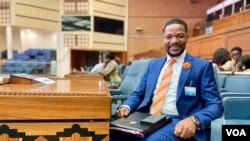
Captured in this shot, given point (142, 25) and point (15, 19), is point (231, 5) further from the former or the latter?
point (15, 19)

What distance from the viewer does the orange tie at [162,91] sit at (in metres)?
1.41

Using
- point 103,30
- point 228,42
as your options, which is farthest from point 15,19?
point 228,42

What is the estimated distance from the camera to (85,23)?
43.9 feet

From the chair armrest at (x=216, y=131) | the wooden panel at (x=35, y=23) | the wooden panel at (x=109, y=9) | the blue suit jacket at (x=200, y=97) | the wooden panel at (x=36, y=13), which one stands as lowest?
the chair armrest at (x=216, y=131)

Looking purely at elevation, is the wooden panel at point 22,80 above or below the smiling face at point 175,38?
below

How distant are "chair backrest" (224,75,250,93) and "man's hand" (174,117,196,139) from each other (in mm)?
1275

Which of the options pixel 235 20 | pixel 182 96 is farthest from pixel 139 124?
pixel 235 20

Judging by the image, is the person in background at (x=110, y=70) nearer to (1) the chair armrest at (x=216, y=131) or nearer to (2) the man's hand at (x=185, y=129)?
(1) the chair armrest at (x=216, y=131)

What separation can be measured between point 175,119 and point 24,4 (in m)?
12.3

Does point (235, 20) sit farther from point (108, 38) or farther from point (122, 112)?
point (108, 38)

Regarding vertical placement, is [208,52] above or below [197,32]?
below

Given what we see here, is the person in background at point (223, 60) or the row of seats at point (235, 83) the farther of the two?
the person in background at point (223, 60)

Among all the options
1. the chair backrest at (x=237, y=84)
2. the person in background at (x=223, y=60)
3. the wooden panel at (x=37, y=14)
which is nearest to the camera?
the chair backrest at (x=237, y=84)

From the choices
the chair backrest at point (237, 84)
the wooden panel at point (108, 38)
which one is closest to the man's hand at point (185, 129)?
the chair backrest at point (237, 84)
